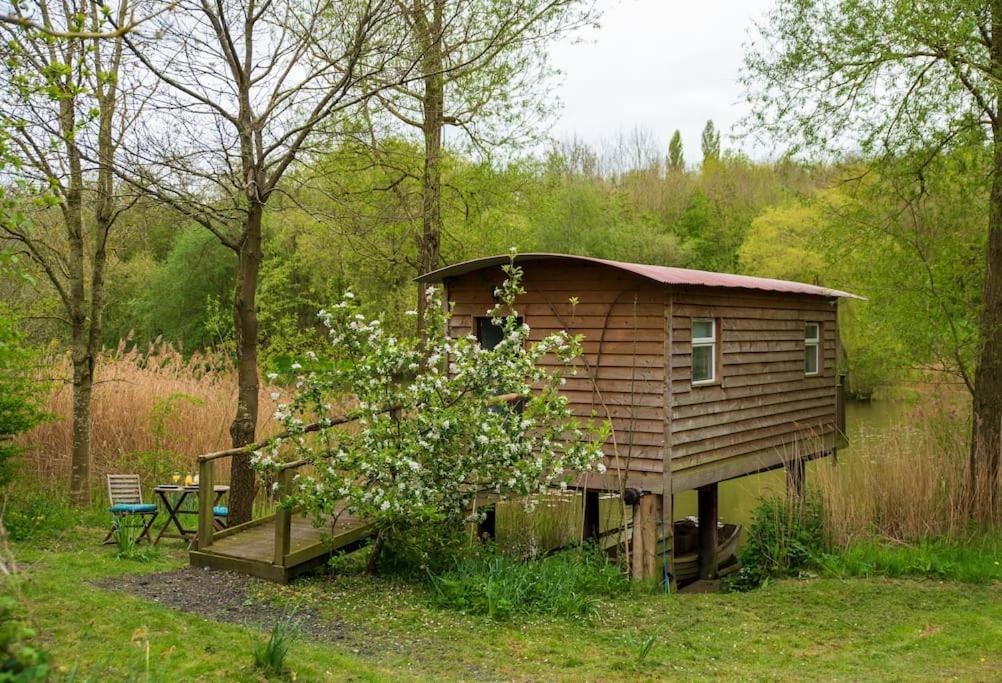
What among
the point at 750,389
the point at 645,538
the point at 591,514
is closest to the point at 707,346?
the point at 750,389

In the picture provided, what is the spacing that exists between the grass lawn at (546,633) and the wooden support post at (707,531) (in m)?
3.38

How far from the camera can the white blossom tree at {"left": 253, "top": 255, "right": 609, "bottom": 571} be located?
8.45 metres

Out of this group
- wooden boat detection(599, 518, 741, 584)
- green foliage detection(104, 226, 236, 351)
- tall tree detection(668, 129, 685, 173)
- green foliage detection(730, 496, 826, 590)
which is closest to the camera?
green foliage detection(730, 496, 826, 590)

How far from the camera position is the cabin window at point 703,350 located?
38.0 feet

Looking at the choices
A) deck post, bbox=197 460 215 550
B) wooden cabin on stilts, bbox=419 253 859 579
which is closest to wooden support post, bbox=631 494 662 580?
wooden cabin on stilts, bbox=419 253 859 579

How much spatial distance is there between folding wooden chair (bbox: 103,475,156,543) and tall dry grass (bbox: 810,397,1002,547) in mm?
7825

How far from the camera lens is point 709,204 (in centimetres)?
4472

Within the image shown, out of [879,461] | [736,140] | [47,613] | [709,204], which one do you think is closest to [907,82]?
[736,140]

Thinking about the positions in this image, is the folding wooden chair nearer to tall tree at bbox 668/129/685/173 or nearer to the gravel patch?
the gravel patch

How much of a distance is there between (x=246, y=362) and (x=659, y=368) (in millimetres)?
4809

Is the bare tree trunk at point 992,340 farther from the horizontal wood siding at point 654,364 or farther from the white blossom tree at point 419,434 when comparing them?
the white blossom tree at point 419,434

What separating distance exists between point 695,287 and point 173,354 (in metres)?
8.99

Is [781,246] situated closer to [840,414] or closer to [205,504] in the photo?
[840,414]

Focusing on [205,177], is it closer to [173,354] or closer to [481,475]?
[481,475]
